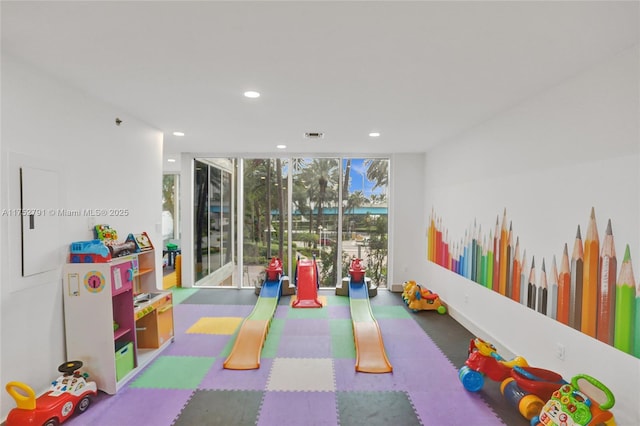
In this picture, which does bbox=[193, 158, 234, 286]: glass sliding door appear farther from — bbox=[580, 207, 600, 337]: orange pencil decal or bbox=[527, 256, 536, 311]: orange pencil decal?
bbox=[580, 207, 600, 337]: orange pencil decal

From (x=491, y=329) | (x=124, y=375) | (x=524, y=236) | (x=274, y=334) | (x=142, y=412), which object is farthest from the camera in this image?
(x=274, y=334)

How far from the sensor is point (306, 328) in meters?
4.19

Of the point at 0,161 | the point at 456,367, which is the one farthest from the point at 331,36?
the point at 456,367

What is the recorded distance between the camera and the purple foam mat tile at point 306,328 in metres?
4.02

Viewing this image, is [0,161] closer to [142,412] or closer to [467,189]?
[142,412]

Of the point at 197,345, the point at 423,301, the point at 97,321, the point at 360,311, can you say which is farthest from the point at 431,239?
the point at 97,321

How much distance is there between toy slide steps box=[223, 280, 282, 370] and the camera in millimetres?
3176

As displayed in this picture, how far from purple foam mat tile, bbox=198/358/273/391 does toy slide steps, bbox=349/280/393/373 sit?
911mm

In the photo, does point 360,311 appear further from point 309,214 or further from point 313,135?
point 313,135

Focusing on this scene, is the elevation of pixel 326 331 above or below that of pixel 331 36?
below

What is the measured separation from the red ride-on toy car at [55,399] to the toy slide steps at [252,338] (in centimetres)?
113

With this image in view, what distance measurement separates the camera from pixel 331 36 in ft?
6.42

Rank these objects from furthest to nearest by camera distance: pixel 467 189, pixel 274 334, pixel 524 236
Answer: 1. pixel 467 189
2. pixel 274 334
3. pixel 524 236

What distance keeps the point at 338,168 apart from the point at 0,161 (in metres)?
4.67
